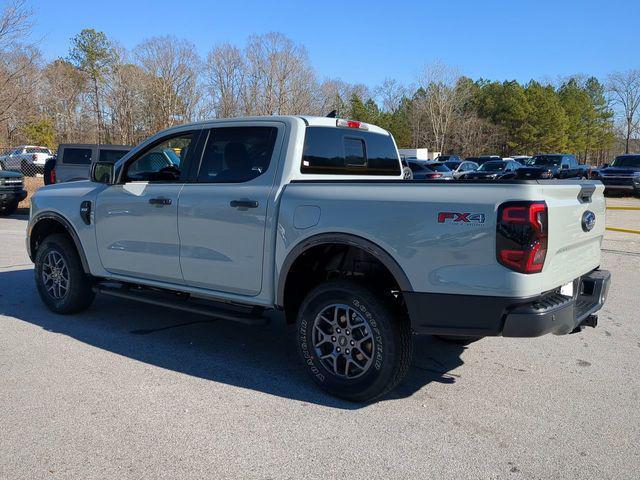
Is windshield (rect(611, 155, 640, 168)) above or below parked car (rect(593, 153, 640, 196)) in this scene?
above

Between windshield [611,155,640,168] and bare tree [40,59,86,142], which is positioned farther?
bare tree [40,59,86,142]

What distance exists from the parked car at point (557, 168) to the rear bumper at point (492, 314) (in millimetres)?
23703

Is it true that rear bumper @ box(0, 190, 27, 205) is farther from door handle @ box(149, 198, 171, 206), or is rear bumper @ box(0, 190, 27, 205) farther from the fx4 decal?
the fx4 decal

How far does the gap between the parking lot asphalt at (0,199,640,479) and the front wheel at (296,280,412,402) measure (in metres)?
0.17

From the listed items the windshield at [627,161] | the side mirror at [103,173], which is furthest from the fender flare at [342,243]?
the windshield at [627,161]

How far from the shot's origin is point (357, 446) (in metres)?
3.25

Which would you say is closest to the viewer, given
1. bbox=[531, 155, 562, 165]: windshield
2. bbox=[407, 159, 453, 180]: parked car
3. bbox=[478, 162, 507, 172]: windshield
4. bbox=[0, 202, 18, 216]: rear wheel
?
bbox=[0, 202, 18, 216]: rear wheel

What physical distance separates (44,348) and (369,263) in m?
3.00

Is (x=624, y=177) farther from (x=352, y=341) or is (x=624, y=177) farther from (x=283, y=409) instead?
(x=283, y=409)

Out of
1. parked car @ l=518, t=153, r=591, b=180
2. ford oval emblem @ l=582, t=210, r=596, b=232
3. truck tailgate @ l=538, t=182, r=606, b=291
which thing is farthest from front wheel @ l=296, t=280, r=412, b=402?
parked car @ l=518, t=153, r=591, b=180

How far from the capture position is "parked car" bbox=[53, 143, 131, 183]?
14.2 m

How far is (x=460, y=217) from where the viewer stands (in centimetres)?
331

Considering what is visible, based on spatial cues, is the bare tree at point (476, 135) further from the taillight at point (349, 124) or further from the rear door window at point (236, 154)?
the rear door window at point (236, 154)

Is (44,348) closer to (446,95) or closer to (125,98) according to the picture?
(125,98)
